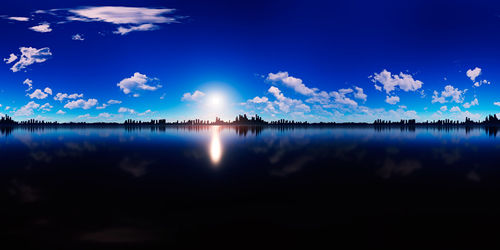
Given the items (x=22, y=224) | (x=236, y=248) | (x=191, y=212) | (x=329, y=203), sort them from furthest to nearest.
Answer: (x=329, y=203), (x=191, y=212), (x=22, y=224), (x=236, y=248)

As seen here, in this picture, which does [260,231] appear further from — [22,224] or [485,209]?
[485,209]

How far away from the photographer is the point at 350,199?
60.3 ft

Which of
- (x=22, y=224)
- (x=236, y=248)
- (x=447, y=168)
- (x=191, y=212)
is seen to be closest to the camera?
(x=236, y=248)

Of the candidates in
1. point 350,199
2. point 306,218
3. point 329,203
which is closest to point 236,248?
point 306,218

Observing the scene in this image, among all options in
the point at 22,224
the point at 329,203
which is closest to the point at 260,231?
the point at 329,203

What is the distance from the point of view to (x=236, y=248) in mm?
11594

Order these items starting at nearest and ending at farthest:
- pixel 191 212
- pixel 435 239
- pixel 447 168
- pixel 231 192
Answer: pixel 435 239 → pixel 191 212 → pixel 231 192 → pixel 447 168

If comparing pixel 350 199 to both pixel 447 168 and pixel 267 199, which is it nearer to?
pixel 267 199

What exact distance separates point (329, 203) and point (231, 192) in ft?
21.7

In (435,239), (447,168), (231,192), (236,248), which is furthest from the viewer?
(447,168)

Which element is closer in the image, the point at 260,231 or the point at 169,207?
the point at 260,231

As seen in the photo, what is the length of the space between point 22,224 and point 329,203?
16.3 m

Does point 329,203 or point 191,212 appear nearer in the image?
point 191,212

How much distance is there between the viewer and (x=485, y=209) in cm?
1645
